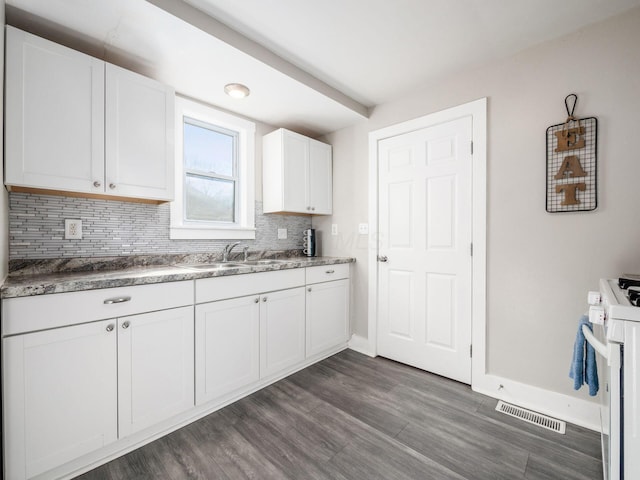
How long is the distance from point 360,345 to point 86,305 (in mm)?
2283

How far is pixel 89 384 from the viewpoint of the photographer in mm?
1409

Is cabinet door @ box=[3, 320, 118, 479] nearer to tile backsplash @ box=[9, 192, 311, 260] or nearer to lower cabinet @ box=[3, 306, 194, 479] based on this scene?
lower cabinet @ box=[3, 306, 194, 479]

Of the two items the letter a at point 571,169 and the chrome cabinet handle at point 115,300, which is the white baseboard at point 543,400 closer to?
the letter a at point 571,169

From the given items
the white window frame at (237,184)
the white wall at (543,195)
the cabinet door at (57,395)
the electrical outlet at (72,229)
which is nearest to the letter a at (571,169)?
the white wall at (543,195)

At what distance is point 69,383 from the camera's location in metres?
1.36

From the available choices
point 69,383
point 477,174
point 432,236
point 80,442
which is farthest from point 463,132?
point 80,442

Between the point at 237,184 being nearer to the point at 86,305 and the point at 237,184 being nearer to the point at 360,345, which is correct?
the point at 86,305

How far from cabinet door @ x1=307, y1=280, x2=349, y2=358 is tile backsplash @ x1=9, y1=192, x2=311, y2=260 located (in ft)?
3.24

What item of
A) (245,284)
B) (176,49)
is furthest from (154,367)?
(176,49)

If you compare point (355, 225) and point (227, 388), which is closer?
point (227, 388)

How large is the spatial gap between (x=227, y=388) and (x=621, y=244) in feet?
8.33

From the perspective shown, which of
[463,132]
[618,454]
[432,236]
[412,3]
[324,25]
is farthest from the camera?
[432,236]

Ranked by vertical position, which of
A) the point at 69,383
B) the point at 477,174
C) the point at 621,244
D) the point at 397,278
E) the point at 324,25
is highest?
the point at 324,25

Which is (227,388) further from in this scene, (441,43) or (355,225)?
(441,43)
